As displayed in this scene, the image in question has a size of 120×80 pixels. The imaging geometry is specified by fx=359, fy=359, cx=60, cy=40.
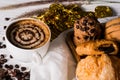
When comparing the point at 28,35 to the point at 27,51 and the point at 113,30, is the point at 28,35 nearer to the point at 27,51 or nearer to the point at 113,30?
the point at 27,51

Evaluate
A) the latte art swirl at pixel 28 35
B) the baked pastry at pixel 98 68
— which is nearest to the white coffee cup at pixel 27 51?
the latte art swirl at pixel 28 35

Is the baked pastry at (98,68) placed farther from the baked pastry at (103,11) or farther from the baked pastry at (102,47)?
the baked pastry at (103,11)

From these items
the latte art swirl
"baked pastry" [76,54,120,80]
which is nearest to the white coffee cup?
the latte art swirl

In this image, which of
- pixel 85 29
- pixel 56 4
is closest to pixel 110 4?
pixel 56 4

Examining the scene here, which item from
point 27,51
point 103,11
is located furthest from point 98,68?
point 103,11

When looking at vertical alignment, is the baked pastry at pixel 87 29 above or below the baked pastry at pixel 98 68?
above

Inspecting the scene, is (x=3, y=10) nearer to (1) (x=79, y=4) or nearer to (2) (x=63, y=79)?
(1) (x=79, y=4)

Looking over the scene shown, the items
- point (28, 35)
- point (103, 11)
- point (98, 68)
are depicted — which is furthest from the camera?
point (103, 11)
